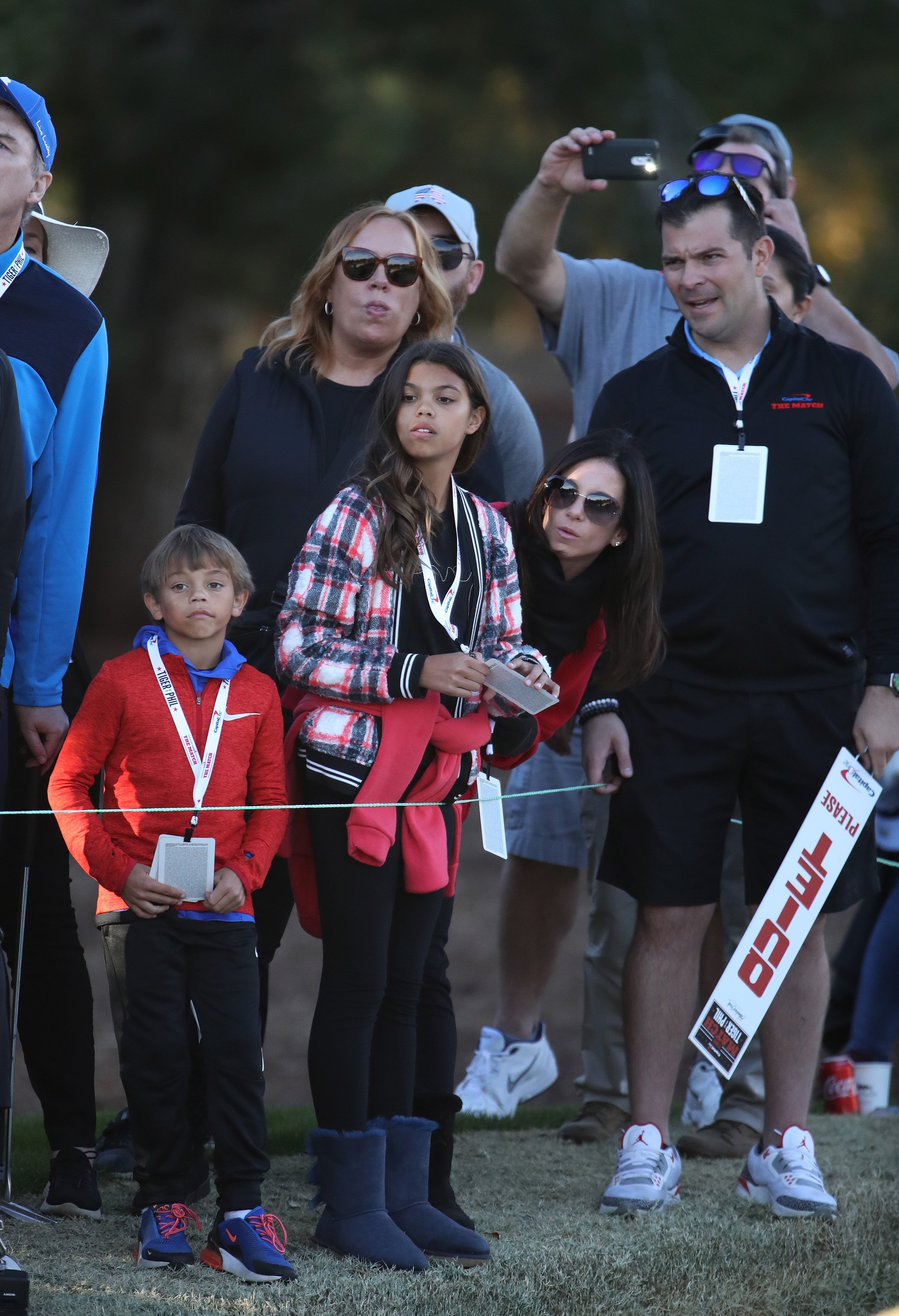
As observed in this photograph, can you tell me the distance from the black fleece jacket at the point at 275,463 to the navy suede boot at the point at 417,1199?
109 centimetres

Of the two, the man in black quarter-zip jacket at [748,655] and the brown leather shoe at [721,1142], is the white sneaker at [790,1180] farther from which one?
the brown leather shoe at [721,1142]

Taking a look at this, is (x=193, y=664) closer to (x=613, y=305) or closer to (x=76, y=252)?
(x=76, y=252)

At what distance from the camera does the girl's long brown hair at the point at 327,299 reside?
3.47 m

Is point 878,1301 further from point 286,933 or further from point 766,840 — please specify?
point 286,933

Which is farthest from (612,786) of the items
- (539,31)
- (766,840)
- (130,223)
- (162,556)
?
(130,223)

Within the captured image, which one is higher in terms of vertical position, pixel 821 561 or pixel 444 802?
pixel 821 561

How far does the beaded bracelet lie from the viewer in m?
3.58

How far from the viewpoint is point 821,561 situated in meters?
3.53

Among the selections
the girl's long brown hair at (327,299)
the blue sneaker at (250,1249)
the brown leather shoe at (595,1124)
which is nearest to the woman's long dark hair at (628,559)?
the girl's long brown hair at (327,299)

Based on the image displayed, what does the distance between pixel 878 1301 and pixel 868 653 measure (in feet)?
4.43

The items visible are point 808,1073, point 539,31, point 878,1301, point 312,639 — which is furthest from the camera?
point 539,31

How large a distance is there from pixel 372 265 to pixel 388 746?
3.59 ft

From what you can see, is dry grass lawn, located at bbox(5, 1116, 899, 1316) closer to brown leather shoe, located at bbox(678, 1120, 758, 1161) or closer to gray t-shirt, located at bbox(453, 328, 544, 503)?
brown leather shoe, located at bbox(678, 1120, 758, 1161)

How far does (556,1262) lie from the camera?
9.87 ft
